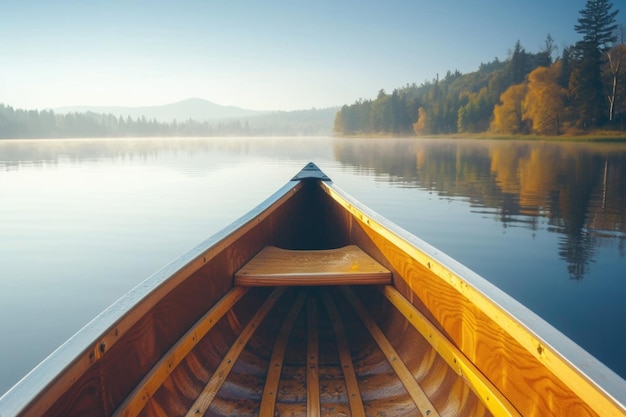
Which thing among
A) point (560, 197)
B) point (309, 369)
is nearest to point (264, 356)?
point (309, 369)

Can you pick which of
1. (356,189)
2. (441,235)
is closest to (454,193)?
(356,189)

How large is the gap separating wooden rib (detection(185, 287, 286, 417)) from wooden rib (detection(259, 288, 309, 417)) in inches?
8.8

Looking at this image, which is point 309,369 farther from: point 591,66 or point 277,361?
point 591,66

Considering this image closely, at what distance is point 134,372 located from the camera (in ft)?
6.49

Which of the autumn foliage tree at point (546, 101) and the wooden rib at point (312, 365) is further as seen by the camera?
the autumn foliage tree at point (546, 101)

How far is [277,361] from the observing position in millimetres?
3252

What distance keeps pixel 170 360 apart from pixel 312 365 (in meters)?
1.29

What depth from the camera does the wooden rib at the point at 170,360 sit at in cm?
188

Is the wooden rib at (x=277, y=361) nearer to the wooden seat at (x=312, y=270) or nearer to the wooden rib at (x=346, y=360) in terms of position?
the wooden rib at (x=346, y=360)

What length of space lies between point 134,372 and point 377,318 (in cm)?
228

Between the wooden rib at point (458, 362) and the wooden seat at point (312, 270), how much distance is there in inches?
15.9

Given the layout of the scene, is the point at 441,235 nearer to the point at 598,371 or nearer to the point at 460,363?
the point at 460,363

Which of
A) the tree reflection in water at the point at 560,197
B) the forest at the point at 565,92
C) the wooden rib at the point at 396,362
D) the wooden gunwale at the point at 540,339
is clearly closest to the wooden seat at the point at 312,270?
the wooden rib at the point at 396,362

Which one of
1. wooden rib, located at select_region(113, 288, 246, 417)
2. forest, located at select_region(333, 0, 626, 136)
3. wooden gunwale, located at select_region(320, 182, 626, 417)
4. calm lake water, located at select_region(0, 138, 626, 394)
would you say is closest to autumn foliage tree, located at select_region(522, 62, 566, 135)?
forest, located at select_region(333, 0, 626, 136)
